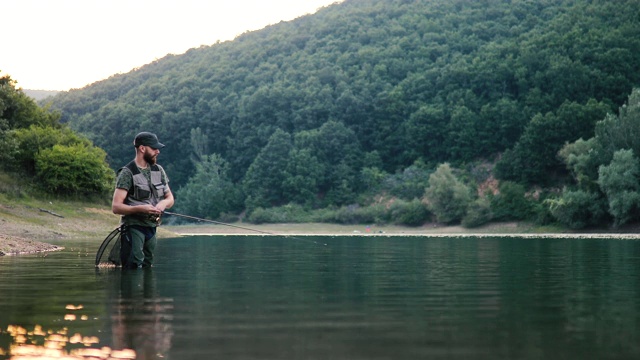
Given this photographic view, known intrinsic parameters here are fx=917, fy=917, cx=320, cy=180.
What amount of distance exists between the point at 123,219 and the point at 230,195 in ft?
366

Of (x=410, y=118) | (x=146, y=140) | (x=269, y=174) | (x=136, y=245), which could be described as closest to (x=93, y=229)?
(x=136, y=245)

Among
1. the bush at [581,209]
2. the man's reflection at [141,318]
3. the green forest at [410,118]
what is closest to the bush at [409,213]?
the green forest at [410,118]

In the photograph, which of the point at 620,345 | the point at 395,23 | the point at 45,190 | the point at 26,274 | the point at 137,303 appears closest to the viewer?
the point at 620,345

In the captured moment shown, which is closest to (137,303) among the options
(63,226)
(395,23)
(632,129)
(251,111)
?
(63,226)

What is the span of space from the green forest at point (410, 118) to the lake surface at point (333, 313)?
61.6 meters

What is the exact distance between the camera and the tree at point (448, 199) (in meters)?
97.9

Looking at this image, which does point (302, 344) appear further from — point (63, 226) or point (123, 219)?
point (63, 226)

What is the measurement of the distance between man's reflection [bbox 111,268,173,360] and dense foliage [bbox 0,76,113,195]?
4482 cm

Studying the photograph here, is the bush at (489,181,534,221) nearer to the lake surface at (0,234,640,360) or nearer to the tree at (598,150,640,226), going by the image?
the tree at (598,150,640,226)

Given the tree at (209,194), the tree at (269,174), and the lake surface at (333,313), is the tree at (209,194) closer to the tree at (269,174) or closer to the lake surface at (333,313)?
the tree at (269,174)

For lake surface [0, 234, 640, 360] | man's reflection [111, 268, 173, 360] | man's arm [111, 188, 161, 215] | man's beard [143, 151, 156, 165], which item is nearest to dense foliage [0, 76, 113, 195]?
man's beard [143, 151, 156, 165]

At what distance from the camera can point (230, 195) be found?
418ft

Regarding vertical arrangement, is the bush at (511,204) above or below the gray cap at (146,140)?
below

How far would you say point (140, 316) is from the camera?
30.8 ft
